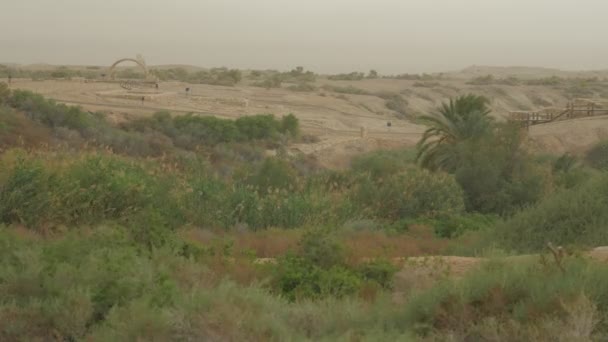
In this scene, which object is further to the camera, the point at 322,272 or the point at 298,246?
the point at 298,246

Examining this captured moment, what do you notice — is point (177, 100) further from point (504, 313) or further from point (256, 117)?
point (504, 313)

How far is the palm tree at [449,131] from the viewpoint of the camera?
25.5 meters

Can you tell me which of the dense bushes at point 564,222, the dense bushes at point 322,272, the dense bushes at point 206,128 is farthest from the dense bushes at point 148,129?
the dense bushes at point 322,272

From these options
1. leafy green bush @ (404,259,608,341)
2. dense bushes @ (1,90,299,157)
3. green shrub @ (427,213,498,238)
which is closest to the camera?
leafy green bush @ (404,259,608,341)

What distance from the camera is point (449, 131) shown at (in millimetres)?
26438

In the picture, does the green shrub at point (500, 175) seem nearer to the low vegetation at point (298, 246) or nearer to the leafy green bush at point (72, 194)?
the low vegetation at point (298, 246)

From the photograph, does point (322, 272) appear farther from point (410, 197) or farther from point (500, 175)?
point (500, 175)

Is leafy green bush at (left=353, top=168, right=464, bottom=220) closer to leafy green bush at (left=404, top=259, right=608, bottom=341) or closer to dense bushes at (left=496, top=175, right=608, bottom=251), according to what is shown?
dense bushes at (left=496, top=175, right=608, bottom=251)

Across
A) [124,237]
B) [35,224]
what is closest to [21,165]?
[35,224]

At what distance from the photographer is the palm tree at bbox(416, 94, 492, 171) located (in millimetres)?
25500

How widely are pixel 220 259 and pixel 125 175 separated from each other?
499cm

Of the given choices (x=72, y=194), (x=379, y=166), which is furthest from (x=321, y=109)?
(x=72, y=194)

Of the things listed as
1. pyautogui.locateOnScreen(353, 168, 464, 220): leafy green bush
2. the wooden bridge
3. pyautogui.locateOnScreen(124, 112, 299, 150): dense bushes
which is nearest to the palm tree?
pyautogui.locateOnScreen(353, 168, 464, 220): leafy green bush

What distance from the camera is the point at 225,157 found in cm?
3030
